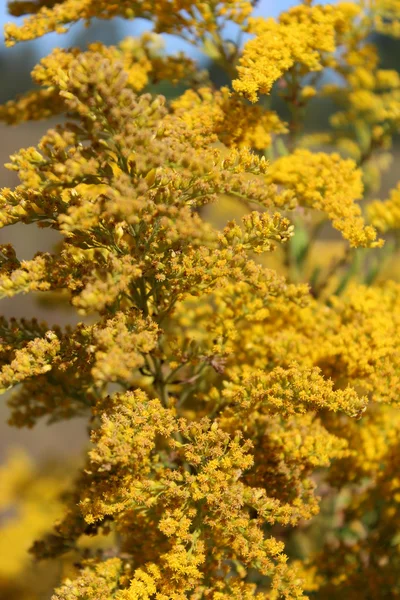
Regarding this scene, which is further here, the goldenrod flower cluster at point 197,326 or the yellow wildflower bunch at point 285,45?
the yellow wildflower bunch at point 285,45

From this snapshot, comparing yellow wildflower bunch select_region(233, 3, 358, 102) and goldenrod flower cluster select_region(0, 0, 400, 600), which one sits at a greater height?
yellow wildflower bunch select_region(233, 3, 358, 102)

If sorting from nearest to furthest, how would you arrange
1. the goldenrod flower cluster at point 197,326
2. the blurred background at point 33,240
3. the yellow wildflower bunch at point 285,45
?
the goldenrod flower cluster at point 197,326
the yellow wildflower bunch at point 285,45
the blurred background at point 33,240

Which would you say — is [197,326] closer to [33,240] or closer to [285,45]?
[285,45]

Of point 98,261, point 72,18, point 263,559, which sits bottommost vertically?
point 263,559

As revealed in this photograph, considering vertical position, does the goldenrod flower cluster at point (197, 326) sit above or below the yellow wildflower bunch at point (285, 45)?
below

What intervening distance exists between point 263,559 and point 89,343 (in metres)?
0.38

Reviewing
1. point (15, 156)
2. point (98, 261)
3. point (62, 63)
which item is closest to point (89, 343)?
point (98, 261)

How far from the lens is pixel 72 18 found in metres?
1.07

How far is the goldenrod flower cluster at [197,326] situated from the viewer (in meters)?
0.72

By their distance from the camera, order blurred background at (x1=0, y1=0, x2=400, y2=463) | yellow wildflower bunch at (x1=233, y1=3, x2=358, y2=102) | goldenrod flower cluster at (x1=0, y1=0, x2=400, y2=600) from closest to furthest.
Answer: goldenrod flower cluster at (x1=0, y1=0, x2=400, y2=600), yellow wildflower bunch at (x1=233, y1=3, x2=358, y2=102), blurred background at (x1=0, y1=0, x2=400, y2=463)

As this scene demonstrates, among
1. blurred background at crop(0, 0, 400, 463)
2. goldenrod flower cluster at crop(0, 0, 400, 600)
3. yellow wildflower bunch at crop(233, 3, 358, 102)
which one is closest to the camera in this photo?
goldenrod flower cluster at crop(0, 0, 400, 600)

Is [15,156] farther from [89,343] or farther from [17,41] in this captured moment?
[17,41]

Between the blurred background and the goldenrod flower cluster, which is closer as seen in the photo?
the goldenrod flower cluster

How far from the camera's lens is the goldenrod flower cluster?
0.72 metres
